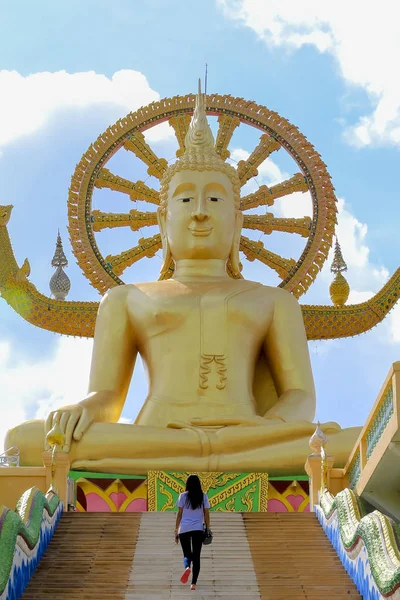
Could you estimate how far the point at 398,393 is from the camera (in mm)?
10906

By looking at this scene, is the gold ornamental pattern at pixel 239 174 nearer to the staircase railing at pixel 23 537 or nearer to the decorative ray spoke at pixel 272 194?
the decorative ray spoke at pixel 272 194

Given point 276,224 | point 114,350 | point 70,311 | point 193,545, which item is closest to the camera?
point 193,545

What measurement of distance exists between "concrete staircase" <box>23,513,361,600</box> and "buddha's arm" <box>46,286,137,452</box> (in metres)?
3.81

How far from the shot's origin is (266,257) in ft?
60.2

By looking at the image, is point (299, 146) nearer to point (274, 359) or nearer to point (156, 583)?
point (274, 359)

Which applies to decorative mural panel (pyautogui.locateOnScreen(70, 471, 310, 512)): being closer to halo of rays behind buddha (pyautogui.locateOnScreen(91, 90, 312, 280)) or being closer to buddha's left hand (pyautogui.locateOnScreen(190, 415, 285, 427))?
buddha's left hand (pyautogui.locateOnScreen(190, 415, 285, 427))

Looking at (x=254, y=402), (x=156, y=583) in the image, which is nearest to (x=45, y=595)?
(x=156, y=583)

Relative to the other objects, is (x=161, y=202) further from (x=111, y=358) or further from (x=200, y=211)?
(x=111, y=358)

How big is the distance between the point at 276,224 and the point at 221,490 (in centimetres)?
499

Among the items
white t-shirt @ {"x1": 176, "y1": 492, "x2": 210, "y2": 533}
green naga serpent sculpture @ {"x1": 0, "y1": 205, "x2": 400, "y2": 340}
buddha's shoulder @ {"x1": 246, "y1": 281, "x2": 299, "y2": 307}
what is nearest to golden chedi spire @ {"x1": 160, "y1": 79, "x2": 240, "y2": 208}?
buddha's shoulder @ {"x1": 246, "y1": 281, "x2": 299, "y2": 307}

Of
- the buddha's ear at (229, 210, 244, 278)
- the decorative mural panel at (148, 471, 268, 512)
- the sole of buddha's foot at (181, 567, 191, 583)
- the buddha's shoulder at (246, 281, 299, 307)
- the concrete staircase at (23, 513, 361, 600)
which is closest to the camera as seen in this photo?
the sole of buddha's foot at (181, 567, 191, 583)

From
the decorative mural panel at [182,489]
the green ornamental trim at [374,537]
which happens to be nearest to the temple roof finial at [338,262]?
the decorative mural panel at [182,489]

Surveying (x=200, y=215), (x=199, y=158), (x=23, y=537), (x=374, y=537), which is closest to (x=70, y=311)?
(x=200, y=215)

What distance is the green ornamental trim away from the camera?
950 centimetres
